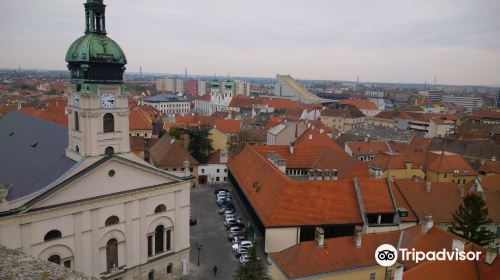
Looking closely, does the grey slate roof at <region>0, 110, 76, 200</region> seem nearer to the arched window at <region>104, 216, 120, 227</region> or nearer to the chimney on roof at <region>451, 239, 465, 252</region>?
the arched window at <region>104, 216, 120, 227</region>

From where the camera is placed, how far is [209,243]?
4300 cm

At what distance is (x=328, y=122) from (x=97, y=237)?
11375 cm

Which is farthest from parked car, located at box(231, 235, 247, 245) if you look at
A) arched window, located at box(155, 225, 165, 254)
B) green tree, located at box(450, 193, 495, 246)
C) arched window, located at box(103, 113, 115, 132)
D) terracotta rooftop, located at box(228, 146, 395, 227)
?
green tree, located at box(450, 193, 495, 246)

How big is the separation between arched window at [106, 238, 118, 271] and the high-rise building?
0.24 ft

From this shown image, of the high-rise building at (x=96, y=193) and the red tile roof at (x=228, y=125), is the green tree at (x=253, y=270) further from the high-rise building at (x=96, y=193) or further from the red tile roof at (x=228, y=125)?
the red tile roof at (x=228, y=125)

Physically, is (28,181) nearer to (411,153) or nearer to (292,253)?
(292,253)

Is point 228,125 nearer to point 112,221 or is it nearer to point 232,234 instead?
point 232,234

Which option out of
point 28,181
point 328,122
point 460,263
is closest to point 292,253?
point 460,263

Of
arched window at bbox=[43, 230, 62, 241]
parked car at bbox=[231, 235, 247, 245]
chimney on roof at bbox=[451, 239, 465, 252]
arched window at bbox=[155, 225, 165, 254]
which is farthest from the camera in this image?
parked car at bbox=[231, 235, 247, 245]

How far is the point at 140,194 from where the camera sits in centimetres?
3275

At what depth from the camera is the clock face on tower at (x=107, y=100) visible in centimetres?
3106

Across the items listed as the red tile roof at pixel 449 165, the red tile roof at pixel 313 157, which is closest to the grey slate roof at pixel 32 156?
the red tile roof at pixel 313 157

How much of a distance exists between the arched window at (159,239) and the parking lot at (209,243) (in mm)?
3572

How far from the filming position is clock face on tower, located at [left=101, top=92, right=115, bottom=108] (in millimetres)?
31062
